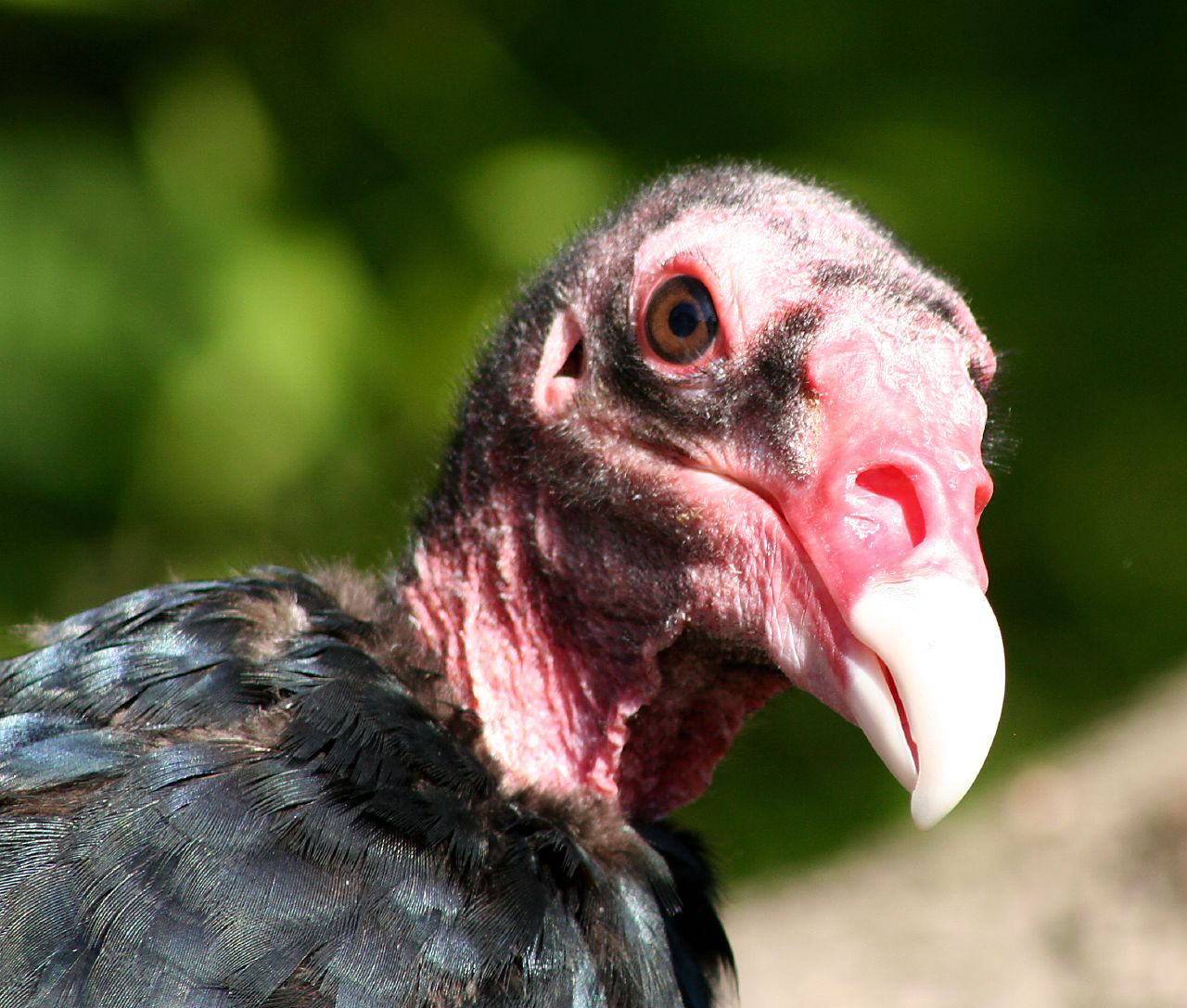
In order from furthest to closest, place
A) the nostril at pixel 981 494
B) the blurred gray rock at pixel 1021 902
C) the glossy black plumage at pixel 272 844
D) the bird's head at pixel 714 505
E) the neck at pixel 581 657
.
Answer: the blurred gray rock at pixel 1021 902, the neck at pixel 581 657, the nostril at pixel 981 494, the bird's head at pixel 714 505, the glossy black plumage at pixel 272 844

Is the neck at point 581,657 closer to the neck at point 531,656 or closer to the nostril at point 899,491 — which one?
the neck at point 531,656

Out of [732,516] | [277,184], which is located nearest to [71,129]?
[277,184]

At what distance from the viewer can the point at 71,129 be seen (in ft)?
18.3

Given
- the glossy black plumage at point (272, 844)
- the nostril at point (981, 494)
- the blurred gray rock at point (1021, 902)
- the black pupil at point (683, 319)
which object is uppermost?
the black pupil at point (683, 319)

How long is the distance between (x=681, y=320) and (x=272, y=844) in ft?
3.19

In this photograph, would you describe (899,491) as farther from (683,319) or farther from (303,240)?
(303,240)

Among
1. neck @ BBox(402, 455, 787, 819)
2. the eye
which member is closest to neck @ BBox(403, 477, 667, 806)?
neck @ BBox(402, 455, 787, 819)

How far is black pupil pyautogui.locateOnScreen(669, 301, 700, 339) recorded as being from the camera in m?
2.13

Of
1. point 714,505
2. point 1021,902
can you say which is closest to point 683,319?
point 714,505

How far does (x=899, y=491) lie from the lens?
6.07 feet

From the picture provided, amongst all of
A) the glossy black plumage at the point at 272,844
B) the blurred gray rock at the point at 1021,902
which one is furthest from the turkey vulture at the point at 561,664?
the blurred gray rock at the point at 1021,902

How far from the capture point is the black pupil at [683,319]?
2.13 meters

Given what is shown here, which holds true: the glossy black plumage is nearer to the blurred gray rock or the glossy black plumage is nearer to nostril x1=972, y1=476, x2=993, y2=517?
nostril x1=972, y1=476, x2=993, y2=517

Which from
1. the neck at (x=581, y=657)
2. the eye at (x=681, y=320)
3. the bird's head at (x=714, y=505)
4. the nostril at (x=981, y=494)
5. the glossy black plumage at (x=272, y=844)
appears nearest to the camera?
the glossy black plumage at (x=272, y=844)
